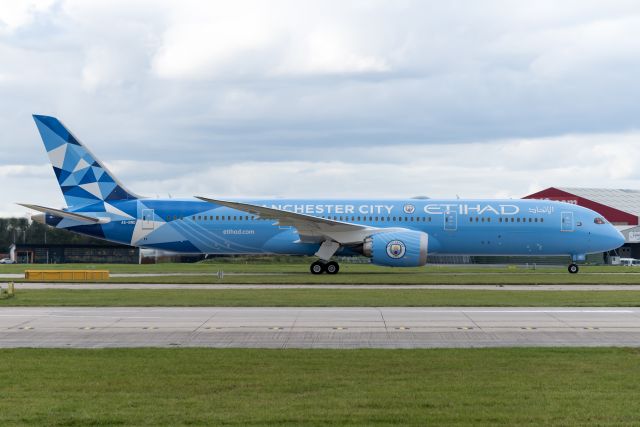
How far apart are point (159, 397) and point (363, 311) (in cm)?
1196

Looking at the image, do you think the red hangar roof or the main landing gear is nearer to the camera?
the main landing gear

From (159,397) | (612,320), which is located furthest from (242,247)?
(159,397)

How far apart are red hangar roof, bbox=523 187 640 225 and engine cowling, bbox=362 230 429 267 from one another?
Answer: 158 feet

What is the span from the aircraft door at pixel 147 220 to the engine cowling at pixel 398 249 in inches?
453

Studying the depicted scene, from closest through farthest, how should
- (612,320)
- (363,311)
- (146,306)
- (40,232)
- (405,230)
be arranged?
(612,320)
(363,311)
(146,306)
(405,230)
(40,232)

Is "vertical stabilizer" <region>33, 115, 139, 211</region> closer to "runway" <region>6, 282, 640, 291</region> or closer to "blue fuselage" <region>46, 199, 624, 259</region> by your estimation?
"blue fuselage" <region>46, 199, 624, 259</region>

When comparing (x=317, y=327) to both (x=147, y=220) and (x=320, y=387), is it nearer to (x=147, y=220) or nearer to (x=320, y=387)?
(x=320, y=387)

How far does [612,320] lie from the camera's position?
774 inches

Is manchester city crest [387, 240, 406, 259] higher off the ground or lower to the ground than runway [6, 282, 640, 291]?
higher

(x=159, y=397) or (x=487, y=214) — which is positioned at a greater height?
(x=487, y=214)

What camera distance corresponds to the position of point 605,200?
289ft

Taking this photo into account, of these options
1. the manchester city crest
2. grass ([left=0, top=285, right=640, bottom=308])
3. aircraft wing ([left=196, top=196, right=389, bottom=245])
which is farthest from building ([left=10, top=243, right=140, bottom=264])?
grass ([left=0, top=285, right=640, bottom=308])

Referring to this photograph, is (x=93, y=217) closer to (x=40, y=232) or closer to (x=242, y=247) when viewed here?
(x=242, y=247)

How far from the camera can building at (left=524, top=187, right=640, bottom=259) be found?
8031 cm
